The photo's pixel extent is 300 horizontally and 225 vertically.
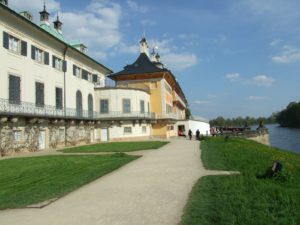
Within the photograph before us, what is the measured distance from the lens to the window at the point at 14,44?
1005 inches

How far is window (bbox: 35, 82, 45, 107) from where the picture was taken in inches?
1175

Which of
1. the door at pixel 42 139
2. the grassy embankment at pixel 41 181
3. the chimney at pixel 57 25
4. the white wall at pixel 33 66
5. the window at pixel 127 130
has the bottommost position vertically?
the grassy embankment at pixel 41 181

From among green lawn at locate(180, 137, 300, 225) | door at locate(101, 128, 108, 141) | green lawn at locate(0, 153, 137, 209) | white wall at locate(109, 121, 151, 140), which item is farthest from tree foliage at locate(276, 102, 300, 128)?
green lawn at locate(180, 137, 300, 225)

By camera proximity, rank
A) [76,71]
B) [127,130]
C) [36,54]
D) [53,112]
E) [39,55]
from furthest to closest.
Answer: [127,130] < [76,71] < [53,112] < [39,55] < [36,54]

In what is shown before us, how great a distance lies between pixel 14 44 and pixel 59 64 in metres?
7.85

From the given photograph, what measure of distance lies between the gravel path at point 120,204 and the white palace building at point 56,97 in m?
16.1

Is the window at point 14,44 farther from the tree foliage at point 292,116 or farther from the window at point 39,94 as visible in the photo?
the tree foliage at point 292,116

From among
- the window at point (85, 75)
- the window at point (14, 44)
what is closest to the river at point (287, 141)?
the window at point (85, 75)

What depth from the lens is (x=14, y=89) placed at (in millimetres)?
26469

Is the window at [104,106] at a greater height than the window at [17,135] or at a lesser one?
greater

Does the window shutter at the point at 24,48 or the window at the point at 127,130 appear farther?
the window at the point at 127,130

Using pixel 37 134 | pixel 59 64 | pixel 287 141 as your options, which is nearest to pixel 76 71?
pixel 59 64

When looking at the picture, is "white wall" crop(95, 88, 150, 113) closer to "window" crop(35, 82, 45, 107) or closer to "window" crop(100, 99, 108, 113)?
"window" crop(100, 99, 108, 113)

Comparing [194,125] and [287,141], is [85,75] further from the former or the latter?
[287,141]
